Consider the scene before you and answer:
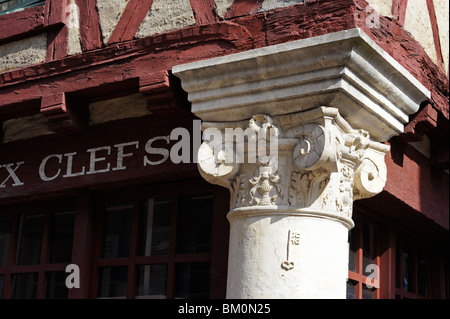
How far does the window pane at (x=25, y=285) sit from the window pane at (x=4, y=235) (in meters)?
0.22

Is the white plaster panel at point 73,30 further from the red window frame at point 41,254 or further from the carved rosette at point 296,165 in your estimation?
the carved rosette at point 296,165

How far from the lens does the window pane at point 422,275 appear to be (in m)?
6.25

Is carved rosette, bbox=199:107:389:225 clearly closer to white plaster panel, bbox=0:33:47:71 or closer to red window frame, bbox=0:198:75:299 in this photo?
white plaster panel, bbox=0:33:47:71

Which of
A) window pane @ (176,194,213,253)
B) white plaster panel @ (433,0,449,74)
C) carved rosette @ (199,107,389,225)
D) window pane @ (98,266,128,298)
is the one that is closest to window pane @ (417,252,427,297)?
white plaster panel @ (433,0,449,74)

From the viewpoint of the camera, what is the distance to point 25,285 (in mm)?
5750

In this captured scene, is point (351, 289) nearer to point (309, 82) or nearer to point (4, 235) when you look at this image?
point (309, 82)

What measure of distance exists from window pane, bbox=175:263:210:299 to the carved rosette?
823mm

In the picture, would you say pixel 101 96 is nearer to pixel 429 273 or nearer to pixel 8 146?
pixel 8 146

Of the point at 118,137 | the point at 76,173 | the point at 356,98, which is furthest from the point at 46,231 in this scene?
the point at 356,98

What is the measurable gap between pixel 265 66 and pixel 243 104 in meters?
0.25

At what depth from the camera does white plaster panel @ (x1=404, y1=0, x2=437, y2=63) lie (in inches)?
199

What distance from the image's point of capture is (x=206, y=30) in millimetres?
4562

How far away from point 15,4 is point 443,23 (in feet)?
10.5
